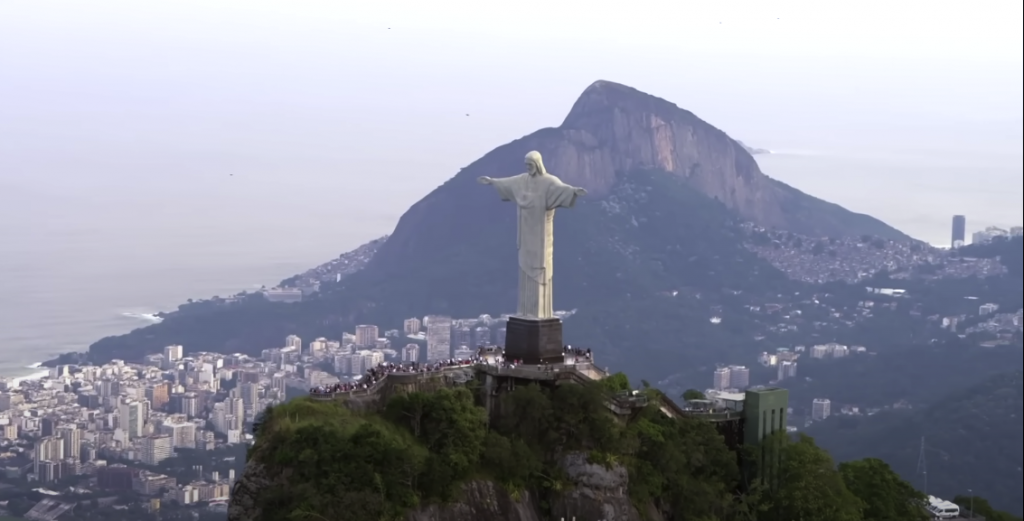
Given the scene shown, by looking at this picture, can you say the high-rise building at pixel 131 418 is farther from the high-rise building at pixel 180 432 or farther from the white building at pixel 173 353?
the white building at pixel 173 353

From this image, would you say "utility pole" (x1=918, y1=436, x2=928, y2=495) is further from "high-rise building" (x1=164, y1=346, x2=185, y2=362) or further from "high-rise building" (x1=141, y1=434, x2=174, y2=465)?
"high-rise building" (x1=164, y1=346, x2=185, y2=362)

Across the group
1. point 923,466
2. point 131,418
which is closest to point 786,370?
point 923,466

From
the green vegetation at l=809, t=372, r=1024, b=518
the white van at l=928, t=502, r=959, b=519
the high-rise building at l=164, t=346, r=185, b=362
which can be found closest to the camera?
the white van at l=928, t=502, r=959, b=519

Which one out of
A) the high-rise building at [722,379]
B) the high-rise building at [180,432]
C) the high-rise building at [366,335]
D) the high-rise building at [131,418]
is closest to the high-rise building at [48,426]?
the high-rise building at [131,418]

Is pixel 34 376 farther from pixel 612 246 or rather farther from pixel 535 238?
pixel 612 246

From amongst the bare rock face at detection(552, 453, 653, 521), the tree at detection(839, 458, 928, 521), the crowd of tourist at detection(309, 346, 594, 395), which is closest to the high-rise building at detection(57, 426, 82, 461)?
the crowd of tourist at detection(309, 346, 594, 395)

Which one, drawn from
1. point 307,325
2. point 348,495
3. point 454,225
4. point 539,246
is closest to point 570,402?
point 539,246

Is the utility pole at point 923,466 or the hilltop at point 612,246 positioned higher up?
the hilltop at point 612,246
